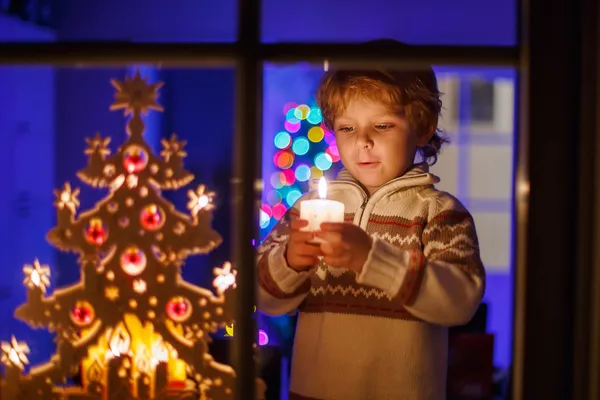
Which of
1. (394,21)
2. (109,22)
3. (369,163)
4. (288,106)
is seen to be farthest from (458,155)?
(109,22)

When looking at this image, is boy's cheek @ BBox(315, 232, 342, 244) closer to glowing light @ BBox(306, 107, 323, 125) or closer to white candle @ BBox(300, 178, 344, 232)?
white candle @ BBox(300, 178, 344, 232)

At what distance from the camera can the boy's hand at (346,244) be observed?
1.38 meters

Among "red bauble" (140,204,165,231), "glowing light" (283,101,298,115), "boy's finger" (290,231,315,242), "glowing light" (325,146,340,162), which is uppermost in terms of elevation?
"glowing light" (283,101,298,115)

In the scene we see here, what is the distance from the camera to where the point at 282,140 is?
10.00 feet

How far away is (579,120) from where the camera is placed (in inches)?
42.8

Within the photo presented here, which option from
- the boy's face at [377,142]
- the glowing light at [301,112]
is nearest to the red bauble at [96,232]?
the boy's face at [377,142]

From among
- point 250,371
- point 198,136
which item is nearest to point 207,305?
point 250,371

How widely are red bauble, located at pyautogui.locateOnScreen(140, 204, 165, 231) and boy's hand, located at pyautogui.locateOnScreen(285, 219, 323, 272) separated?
1.11ft

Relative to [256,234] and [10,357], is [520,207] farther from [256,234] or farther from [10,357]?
[10,357]

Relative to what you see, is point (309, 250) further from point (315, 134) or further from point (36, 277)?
point (315, 134)

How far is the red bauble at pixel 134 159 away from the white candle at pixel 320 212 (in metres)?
0.36

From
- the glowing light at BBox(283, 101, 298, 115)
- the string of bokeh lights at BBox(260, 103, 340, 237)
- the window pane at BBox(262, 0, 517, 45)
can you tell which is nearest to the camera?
the window pane at BBox(262, 0, 517, 45)

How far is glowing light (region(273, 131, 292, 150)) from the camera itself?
3.00 m

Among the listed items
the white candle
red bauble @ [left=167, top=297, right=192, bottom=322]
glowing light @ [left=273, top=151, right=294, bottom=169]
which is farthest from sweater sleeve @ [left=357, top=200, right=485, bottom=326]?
glowing light @ [left=273, top=151, right=294, bottom=169]
